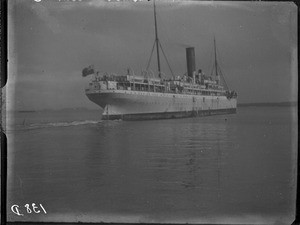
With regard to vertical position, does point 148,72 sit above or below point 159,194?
above

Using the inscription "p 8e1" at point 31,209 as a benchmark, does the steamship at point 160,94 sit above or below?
above

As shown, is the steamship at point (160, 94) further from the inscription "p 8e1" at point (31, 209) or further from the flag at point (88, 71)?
the inscription "p 8e1" at point (31, 209)

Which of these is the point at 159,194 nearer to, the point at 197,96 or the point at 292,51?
the point at 197,96

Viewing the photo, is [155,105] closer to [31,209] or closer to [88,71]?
[88,71]

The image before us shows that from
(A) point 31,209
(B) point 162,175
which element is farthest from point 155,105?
(A) point 31,209

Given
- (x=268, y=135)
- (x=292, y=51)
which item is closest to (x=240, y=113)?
(x=268, y=135)

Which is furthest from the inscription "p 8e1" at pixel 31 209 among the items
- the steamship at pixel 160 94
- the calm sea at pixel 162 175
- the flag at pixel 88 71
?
the flag at pixel 88 71
